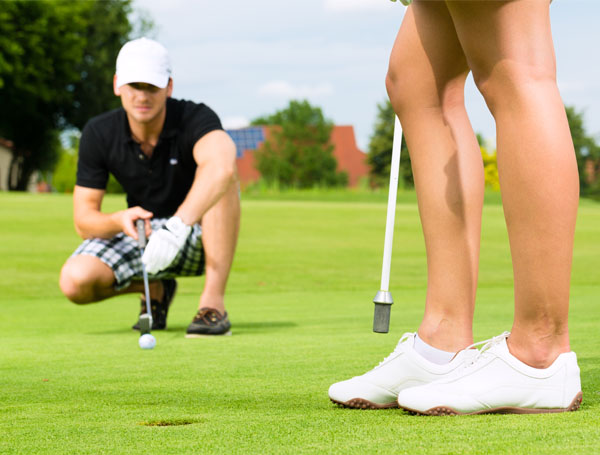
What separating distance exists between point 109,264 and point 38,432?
2610 millimetres

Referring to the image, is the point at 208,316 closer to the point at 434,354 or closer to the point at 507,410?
the point at 434,354

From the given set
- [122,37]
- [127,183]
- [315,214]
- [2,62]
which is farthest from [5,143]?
[127,183]

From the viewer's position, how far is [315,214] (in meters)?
18.4

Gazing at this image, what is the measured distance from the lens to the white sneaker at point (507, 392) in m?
1.64

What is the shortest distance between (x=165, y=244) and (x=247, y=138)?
7031 cm

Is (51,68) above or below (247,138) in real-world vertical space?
above

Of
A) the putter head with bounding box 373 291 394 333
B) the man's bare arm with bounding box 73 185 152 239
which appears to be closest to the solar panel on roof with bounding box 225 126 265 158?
the man's bare arm with bounding box 73 185 152 239

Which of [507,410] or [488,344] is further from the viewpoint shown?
[488,344]

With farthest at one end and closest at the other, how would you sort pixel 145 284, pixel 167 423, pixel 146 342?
pixel 145 284 → pixel 146 342 → pixel 167 423

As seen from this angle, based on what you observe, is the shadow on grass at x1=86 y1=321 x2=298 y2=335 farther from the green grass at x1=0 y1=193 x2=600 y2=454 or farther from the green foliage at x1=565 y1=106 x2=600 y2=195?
the green foliage at x1=565 y1=106 x2=600 y2=195

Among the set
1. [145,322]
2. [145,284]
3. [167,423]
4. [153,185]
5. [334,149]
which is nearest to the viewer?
[167,423]

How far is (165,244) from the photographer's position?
3.43 meters

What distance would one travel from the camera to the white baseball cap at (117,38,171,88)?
3.98m

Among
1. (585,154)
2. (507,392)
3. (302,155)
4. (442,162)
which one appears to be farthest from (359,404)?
(302,155)
